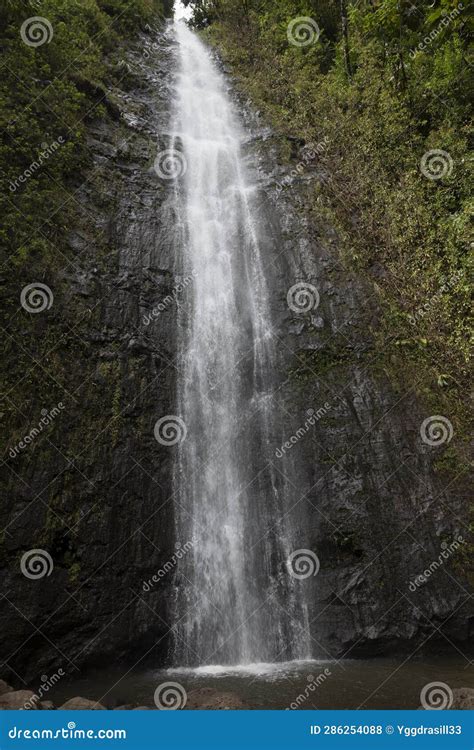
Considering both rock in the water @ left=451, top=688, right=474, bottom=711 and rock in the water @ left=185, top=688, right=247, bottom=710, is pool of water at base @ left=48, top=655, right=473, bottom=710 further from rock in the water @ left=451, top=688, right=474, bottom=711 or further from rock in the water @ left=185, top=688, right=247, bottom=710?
rock in the water @ left=451, top=688, right=474, bottom=711

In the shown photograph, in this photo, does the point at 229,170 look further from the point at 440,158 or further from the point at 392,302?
the point at 392,302

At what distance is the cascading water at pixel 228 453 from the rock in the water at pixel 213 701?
2247mm

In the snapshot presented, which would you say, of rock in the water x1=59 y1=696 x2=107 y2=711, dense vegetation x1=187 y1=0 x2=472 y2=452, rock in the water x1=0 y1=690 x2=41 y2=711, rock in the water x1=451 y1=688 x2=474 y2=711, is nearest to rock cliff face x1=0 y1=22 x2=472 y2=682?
dense vegetation x1=187 y1=0 x2=472 y2=452

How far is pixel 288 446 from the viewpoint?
9.51 m

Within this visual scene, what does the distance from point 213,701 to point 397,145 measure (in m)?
13.3

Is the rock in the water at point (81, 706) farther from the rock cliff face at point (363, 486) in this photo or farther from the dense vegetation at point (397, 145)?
the dense vegetation at point (397, 145)

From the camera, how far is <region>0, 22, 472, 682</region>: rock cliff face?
7688 mm

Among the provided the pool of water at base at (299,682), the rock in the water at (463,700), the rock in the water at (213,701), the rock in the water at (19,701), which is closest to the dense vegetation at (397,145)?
the pool of water at base at (299,682)

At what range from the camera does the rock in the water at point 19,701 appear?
5250 mm

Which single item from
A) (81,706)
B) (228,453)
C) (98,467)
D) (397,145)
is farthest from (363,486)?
(397,145)

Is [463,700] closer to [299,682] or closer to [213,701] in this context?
[299,682]

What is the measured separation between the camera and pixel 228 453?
31.6 ft

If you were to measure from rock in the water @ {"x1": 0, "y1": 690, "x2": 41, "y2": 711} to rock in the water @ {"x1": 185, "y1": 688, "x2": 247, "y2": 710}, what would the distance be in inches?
65.3

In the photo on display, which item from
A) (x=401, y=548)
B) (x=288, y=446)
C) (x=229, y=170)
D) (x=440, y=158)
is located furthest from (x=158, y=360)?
(x=440, y=158)
